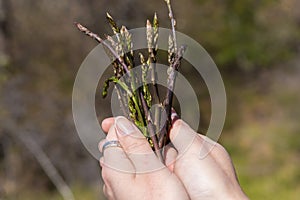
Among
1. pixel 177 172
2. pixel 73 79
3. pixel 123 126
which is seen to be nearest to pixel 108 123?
pixel 123 126

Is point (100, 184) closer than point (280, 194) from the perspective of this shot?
Yes

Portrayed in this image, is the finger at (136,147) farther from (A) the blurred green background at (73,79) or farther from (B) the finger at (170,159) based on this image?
(A) the blurred green background at (73,79)

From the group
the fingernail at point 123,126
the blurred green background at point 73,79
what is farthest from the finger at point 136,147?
the blurred green background at point 73,79

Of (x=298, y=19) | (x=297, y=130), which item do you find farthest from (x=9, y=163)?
(x=298, y=19)

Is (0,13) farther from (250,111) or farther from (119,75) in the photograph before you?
(250,111)

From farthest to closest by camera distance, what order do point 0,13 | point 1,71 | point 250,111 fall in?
1. point 250,111
2. point 0,13
3. point 1,71

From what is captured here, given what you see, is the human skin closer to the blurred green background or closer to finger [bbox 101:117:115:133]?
finger [bbox 101:117:115:133]

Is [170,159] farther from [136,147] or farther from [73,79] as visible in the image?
[73,79]
